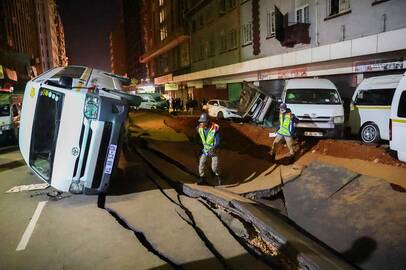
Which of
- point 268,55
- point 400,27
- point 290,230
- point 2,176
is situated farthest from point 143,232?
point 268,55

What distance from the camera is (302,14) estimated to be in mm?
19594

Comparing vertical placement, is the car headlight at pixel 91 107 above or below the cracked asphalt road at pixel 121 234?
above

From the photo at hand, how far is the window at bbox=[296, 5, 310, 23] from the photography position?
19.1 meters

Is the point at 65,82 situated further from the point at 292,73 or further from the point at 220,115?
the point at 292,73

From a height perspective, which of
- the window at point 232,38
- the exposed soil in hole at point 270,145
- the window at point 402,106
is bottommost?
the exposed soil in hole at point 270,145

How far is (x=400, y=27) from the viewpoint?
13.8 m

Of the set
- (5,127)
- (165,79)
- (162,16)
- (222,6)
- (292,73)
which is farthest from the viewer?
(162,16)

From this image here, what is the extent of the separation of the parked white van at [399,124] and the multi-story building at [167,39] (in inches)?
1367

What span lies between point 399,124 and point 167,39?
42.7 meters

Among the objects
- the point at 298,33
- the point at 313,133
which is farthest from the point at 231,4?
the point at 313,133

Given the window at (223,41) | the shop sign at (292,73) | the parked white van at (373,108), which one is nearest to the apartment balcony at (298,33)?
the shop sign at (292,73)

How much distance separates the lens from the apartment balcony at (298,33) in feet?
62.0

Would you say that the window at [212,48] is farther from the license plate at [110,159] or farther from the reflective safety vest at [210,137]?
the license plate at [110,159]

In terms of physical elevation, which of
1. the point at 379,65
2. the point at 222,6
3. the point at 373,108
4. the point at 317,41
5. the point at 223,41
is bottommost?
the point at 373,108
